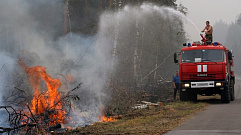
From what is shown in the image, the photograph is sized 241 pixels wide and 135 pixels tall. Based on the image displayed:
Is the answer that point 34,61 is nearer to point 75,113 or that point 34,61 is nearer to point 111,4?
point 75,113

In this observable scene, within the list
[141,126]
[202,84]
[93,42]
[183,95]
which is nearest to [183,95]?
[183,95]

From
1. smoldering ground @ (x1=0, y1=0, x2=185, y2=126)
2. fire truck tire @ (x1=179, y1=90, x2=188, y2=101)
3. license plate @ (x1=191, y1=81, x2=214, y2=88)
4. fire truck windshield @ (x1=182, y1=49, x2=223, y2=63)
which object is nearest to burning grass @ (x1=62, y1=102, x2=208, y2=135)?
license plate @ (x1=191, y1=81, x2=214, y2=88)

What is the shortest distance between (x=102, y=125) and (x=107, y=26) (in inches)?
870

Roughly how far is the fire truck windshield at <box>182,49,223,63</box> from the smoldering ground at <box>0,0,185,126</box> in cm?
450

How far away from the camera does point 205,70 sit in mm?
16984

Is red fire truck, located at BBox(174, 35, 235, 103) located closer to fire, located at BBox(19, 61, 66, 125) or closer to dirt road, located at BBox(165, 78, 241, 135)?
dirt road, located at BBox(165, 78, 241, 135)

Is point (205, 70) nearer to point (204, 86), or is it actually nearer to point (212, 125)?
point (204, 86)

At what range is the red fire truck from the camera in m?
17.0

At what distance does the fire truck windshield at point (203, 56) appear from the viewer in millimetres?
17062

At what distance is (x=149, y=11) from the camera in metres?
33.0

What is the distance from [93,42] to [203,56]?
14.9 metres

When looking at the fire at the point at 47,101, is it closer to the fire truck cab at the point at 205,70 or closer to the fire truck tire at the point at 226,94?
the fire truck cab at the point at 205,70

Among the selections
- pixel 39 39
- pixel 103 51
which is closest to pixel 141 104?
pixel 103 51

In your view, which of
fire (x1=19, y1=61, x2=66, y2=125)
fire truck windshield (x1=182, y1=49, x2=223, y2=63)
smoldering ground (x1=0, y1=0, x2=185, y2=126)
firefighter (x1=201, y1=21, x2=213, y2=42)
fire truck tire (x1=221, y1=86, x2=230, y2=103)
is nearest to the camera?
fire (x1=19, y1=61, x2=66, y2=125)
